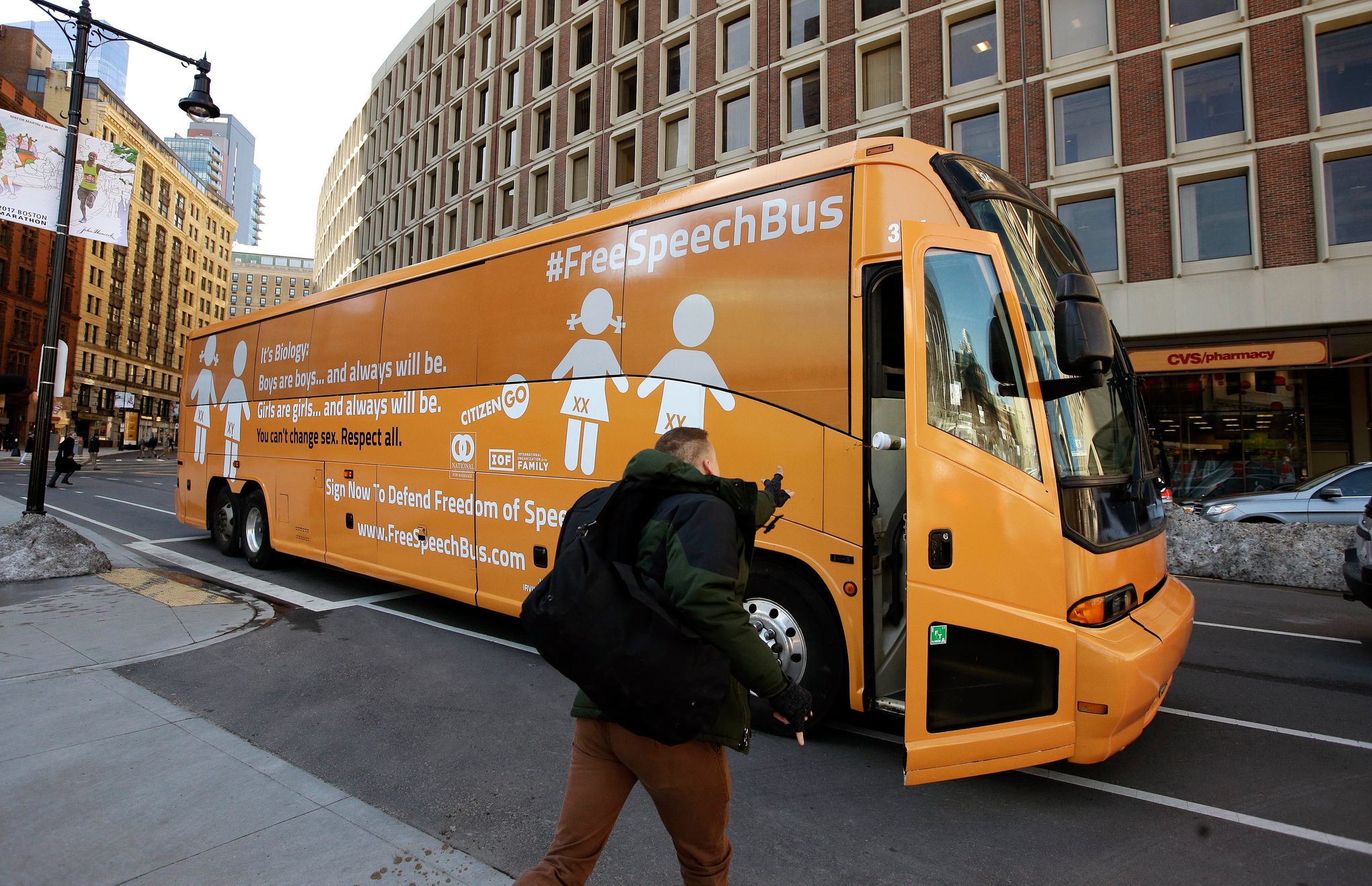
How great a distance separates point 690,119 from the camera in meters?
28.7

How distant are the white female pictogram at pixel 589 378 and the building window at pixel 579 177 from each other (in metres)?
29.6

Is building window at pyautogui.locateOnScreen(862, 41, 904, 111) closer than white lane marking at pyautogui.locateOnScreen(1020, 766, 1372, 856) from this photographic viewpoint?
No

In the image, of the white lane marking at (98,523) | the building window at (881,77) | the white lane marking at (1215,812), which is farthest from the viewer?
the building window at (881,77)

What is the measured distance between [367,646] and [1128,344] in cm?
2097

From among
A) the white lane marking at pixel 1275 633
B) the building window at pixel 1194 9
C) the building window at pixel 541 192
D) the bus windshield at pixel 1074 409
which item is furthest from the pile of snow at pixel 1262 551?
the building window at pixel 541 192

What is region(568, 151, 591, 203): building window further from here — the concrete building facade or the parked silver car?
the concrete building facade

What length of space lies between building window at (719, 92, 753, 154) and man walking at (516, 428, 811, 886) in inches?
1074

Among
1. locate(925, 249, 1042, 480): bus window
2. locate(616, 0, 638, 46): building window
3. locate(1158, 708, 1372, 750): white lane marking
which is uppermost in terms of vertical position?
locate(616, 0, 638, 46): building window

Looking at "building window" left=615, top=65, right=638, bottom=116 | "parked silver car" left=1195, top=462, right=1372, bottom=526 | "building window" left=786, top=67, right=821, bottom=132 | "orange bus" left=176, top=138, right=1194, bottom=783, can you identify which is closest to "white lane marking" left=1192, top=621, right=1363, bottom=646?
"orange bus" left=176, top=138, right=1194, bottom=783

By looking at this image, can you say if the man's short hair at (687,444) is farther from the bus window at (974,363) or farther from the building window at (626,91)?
the building window at (626,91)

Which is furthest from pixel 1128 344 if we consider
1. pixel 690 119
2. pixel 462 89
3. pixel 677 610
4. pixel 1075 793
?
pixel 462 89

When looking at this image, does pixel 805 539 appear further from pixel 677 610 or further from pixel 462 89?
pixel 462 89

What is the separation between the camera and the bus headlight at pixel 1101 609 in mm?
3248

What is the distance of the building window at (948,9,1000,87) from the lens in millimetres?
22031
